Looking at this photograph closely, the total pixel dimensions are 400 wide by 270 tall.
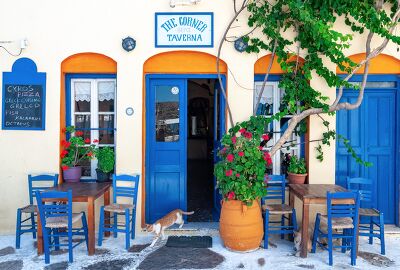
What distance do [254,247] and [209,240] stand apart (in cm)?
75

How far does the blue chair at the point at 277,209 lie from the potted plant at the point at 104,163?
2505 millimetres

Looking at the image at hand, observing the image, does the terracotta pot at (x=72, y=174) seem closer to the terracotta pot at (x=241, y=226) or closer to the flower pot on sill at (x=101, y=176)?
the flower pot on sill at (x=101, y=176)

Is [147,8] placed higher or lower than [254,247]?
higher

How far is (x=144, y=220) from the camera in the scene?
6293 millimetres

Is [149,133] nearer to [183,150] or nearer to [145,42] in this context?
[183,150]

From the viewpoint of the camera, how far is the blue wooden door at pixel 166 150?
641cm

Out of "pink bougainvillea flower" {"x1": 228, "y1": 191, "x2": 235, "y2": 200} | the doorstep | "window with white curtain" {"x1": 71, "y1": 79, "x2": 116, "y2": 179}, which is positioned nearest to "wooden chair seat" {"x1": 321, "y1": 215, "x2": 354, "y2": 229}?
"pink bougainvillea flower" {"x1": 228, "y1": 191, "x2": 235, "y2": 200}

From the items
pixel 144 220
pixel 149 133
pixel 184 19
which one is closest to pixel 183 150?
pixel 149 133

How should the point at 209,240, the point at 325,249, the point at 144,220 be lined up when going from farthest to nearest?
the point at 144,220
the point at 209,240
the point at 325,249

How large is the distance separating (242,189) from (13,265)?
3138mm

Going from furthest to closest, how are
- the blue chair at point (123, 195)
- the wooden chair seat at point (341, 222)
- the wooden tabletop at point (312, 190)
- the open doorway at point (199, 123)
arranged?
the open doorway at point (199, 123)
the blue chair at point (123, 195)
the wooden tabletop at point (312, 190)
the wooden chair seat at point (341, 222)

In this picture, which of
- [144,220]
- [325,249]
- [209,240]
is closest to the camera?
[325,249]

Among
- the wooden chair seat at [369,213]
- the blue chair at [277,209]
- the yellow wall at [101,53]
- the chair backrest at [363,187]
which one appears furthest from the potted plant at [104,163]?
the wooden chair seat at [369,213]

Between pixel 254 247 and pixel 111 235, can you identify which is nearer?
pixel 254 247
